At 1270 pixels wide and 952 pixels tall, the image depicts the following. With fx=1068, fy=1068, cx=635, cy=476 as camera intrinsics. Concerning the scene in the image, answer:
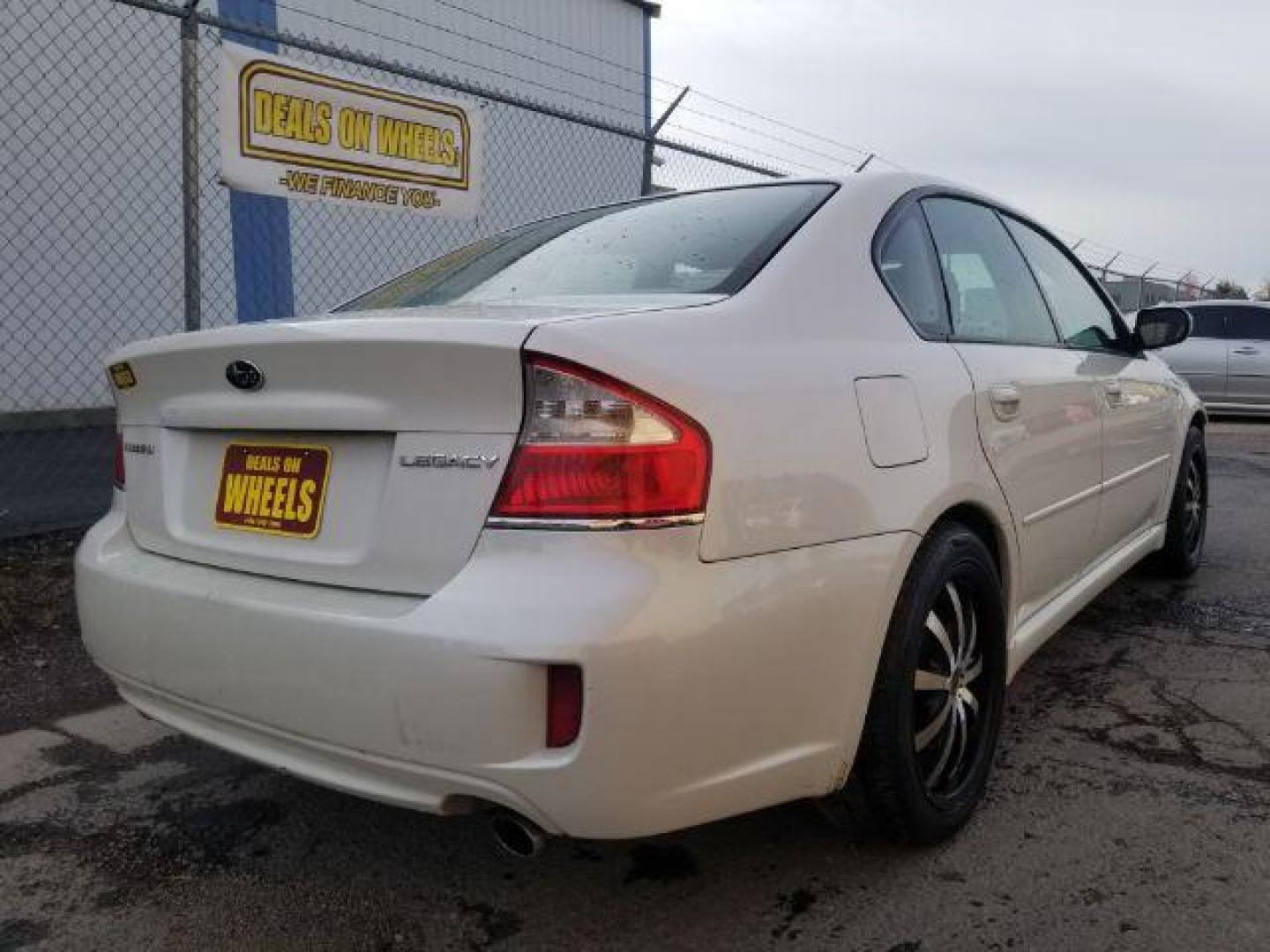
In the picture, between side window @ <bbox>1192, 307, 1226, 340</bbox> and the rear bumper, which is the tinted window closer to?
side window @ <bbox>1192, 307, 1226, 340</bbox>

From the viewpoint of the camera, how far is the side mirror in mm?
3982

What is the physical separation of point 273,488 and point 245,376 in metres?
0.22

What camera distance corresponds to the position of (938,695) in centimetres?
235

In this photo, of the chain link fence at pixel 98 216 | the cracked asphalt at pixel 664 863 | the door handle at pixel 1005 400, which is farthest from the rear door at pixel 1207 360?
the door handle at pixel 1005 400

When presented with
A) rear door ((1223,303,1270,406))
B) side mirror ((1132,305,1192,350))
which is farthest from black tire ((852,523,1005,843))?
rear door ((1223,303,1270,406))

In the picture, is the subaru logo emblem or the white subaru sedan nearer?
→ the white subaru sedan

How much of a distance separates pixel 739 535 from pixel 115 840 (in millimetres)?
1708

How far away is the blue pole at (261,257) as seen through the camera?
6.09 m

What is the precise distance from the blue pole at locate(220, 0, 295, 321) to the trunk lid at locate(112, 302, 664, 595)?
396cm

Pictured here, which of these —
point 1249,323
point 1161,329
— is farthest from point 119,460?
point 1249,323

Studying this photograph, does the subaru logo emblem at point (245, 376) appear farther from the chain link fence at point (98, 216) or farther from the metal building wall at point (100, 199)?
the metal building wall at point (100, 199)

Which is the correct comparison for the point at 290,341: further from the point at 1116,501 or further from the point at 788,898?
the point at 1116,501

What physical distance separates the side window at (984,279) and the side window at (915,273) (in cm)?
7

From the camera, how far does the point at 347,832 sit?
2484mm
